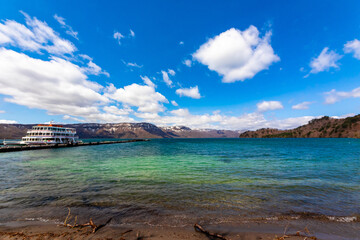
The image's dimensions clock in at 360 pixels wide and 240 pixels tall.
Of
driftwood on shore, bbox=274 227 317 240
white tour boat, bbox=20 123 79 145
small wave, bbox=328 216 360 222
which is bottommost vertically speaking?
small wave, bbox=328 216 360 222

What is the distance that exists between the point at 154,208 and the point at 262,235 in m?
6.04

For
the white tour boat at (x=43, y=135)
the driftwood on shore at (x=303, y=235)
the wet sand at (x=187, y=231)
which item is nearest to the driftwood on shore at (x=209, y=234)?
the wet sand at (x=187, y=231)

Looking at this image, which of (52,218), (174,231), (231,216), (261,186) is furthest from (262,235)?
(52,218)

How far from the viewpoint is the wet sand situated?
21.6 feet

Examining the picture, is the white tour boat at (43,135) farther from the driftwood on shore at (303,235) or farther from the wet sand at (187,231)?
the driftwood on shore at (303,235)

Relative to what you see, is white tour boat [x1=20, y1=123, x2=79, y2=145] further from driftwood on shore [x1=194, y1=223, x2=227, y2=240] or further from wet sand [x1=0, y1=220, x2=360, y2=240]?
driftwood on shore [x1=194, y1=223, x2=227, y2=240]

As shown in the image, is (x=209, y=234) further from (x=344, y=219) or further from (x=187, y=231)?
(x=344, y=219)

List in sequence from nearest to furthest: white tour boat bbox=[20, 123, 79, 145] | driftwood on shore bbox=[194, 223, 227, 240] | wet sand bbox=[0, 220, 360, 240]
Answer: driftwood on shore bbox=[194, 223, 227, 240] < wet sand bbox=[0, 220, 360, 240] < white tour boat bbox=[20, 123, 79, 145]

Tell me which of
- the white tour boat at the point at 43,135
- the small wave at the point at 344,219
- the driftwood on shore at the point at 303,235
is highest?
the white tour boat at the point at 43,135

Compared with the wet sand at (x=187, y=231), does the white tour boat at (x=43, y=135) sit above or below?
above

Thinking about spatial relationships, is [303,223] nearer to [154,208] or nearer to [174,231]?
[174,231]

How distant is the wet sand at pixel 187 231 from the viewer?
6.57 m

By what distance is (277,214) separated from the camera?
29.1 feet

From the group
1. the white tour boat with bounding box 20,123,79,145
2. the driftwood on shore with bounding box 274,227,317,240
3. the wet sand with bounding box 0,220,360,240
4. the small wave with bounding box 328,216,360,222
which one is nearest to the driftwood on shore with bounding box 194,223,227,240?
the wet sand with bounding box 0,220,360,240
